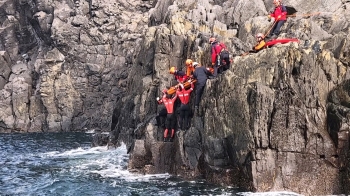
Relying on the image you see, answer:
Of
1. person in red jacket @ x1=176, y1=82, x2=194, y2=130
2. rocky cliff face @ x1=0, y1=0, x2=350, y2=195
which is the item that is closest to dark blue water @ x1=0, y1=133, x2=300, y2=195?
rocky cliff face @ x1=0, y1=0, x2=350, y2=195

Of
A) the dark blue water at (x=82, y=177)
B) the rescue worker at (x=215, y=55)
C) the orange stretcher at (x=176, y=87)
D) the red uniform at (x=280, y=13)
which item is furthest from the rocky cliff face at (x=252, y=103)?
the orange stretcher at (x=176, y=87)

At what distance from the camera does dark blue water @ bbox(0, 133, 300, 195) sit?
26953mm

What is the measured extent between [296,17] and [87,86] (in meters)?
54.8

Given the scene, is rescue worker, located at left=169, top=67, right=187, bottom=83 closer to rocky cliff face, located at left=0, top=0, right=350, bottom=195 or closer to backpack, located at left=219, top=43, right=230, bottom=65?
rocky cliff face, located at left=0, top=0, right=350, bottom=195

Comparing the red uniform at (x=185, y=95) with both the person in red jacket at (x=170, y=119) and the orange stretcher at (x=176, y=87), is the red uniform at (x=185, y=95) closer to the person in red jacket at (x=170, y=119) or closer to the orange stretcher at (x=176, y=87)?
the orange stretcher at (x=176, y=87)

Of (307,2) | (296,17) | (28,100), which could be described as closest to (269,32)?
(296,17)

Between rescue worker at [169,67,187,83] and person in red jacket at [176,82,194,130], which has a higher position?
rescue worker at [169,67,187,83]

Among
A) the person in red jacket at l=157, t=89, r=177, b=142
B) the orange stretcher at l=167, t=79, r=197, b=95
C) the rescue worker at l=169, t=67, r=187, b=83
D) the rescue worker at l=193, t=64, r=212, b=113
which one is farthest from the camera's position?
the rescue worker at l=169, t=67, r=187, b=83

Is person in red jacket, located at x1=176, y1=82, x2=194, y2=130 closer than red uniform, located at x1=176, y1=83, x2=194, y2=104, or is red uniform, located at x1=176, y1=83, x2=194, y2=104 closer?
person in red jacket, located at x1=176, y1=82, x2=194, y2=130

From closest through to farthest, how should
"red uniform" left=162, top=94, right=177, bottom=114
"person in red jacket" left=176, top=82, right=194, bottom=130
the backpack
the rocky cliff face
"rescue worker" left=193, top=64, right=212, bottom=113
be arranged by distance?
the rocky cliff face, "rescue worker" left=193, top=64, right=212, bottom=113, the backpack, "person in red jacket" left=176, top=82, right=194, bottom=130, "red uniform" left=162, top=94, right=177, bottom=114

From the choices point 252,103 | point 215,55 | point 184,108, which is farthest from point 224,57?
point 252,103

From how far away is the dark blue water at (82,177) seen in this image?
26953mm

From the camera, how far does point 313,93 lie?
83.2 feet

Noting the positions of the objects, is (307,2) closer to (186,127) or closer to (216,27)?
(216,27)
